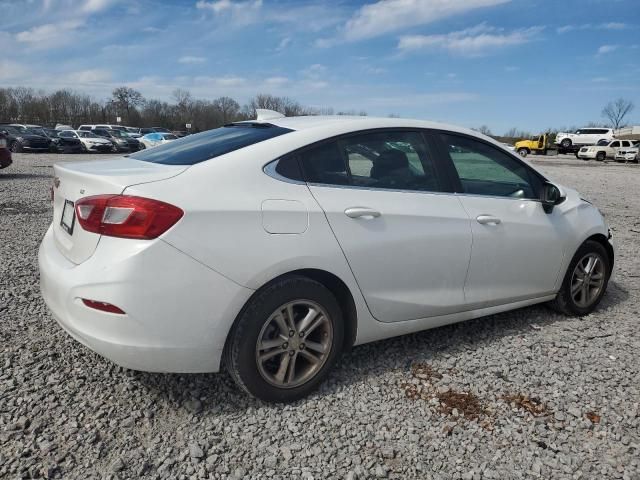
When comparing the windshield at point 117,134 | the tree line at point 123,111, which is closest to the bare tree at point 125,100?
the tree line at point 123,111

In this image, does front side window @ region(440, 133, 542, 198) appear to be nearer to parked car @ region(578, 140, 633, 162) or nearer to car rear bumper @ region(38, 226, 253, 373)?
car rear bumper @ region(38, 226, 253, 373)

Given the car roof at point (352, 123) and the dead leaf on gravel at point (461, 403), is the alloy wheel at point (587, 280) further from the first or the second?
the dead leaf on gravel at point (461, 403)

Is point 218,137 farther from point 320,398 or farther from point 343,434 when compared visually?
point 343,434

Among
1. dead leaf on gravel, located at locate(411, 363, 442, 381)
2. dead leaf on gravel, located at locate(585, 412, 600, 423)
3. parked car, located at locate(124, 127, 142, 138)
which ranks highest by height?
parked car, located at locate(124, 127, 142, 138)

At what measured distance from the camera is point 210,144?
3033 millimetres

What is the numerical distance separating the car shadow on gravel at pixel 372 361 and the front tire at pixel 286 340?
15cm

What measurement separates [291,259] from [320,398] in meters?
0.87

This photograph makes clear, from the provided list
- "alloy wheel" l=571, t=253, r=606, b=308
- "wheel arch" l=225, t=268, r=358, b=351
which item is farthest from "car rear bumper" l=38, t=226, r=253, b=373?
"alloy wheel" l=571, t=253, r=606, b=308

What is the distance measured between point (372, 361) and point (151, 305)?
1.59 meters

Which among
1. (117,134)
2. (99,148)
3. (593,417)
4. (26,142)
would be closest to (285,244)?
(593,417)

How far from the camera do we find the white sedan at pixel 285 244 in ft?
7.80

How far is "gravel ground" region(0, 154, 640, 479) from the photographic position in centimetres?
236

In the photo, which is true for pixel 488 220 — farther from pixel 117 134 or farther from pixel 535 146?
pixel 535 146

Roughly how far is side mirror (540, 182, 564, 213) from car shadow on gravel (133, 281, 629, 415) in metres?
0.96
